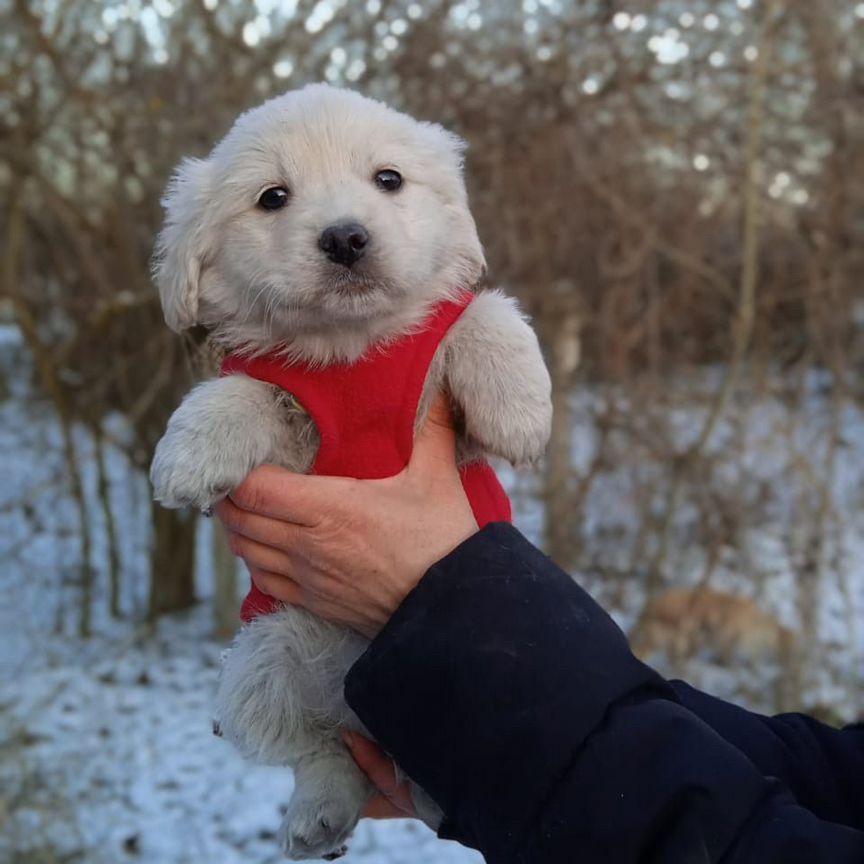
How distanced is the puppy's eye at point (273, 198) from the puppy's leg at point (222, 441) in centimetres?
38

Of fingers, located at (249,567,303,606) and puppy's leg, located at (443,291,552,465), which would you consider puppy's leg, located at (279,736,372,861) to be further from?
puppy's leg, located at (443,291,552,465)

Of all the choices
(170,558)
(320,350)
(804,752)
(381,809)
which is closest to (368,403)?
(320,350)

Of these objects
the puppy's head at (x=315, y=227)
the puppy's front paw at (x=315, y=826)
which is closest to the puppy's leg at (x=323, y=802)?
the puppy's front paw at (x=315, y=826)

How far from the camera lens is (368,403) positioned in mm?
1830

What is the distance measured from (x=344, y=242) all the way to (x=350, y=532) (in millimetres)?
576

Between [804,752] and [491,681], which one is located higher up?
[491,681]

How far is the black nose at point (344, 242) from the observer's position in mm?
1715

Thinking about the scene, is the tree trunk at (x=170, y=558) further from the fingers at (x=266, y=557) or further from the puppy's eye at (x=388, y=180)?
the puppy's eye at (x=388, y=180)

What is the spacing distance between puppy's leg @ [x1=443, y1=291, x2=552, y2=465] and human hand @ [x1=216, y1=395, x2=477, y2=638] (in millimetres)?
150

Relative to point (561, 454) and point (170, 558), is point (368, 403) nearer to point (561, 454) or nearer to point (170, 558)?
point (561, 454)

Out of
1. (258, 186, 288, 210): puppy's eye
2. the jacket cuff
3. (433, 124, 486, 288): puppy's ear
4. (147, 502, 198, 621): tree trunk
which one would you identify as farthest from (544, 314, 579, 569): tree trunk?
the jacket cuff

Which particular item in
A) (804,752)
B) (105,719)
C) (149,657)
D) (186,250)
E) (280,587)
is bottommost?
(149,657)

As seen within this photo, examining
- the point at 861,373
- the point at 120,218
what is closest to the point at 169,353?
the point at 120,218

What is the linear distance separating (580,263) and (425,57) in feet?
5.49
